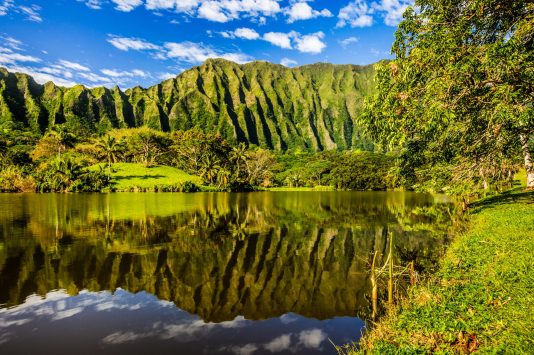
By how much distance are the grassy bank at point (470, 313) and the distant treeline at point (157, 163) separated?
8783 centimetres

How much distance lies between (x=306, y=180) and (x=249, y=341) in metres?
147

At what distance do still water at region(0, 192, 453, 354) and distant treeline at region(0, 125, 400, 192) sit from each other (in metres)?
76.6

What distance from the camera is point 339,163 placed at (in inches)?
6437

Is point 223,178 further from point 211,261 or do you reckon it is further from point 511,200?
point 211,261

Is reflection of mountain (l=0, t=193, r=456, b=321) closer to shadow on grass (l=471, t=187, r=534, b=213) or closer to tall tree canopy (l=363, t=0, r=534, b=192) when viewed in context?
shadow on grass (l=471, t=187, r=534, b=213)

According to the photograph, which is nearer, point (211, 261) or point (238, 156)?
point (211, 261)

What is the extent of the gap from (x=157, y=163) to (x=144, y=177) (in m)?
32.6

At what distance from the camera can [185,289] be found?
48.4 feet

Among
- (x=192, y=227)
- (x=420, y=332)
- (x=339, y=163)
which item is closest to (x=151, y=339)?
(x=420, y=332)

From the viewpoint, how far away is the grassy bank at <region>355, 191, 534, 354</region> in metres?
7.40

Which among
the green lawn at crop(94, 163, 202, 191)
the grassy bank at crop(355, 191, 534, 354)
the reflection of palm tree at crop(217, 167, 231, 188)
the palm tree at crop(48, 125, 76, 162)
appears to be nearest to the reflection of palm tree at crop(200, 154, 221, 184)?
the green lawn at crop(94, 163, 202, 191)

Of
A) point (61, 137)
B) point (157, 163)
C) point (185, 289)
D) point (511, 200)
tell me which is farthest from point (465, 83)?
point (157, 163)

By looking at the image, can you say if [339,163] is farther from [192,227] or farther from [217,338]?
[217,338]

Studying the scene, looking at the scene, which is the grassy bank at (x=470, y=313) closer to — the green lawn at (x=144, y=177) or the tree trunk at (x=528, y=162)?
the tree trunk at (x=528, y=162)
